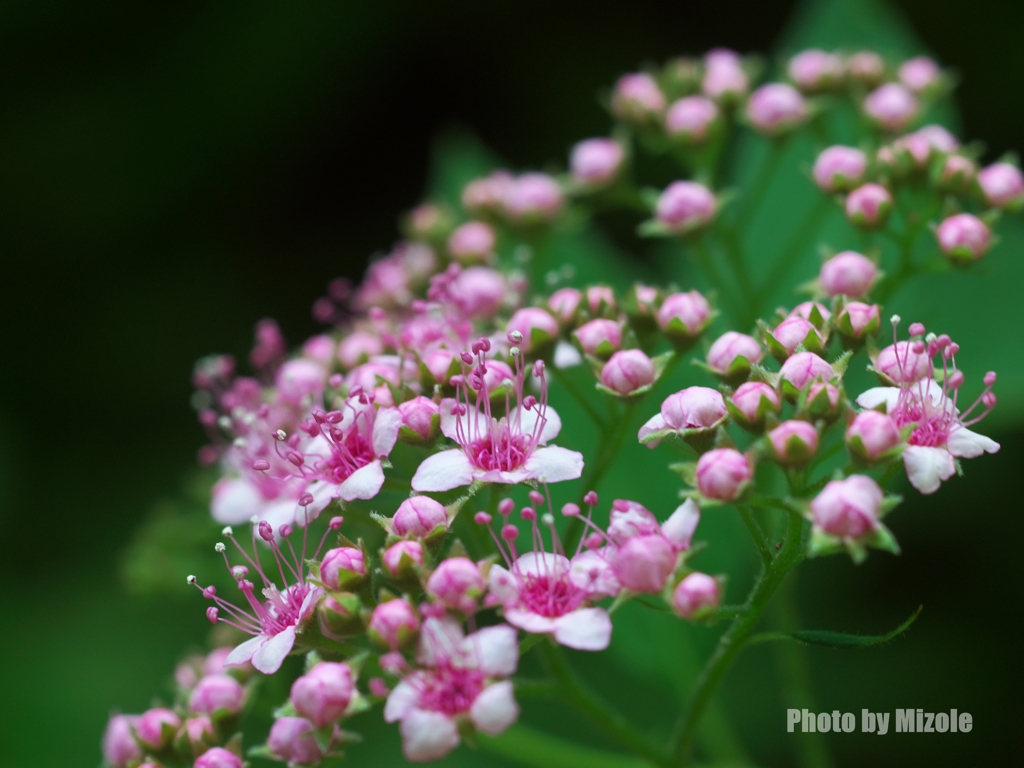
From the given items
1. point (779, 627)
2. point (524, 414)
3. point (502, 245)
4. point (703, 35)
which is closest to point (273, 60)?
point (502, 245)

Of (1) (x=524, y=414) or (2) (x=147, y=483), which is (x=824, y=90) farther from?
(2) (x=147, y=483)

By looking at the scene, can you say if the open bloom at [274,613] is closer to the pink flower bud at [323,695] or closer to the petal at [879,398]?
the pink flower bud at [323,695]

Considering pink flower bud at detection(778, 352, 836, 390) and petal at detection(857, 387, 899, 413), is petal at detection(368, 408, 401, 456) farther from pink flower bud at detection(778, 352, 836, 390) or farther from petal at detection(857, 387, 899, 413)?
petal at detection(857, 387, 899, 413)

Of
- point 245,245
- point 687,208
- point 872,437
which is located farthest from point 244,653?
point 245,245

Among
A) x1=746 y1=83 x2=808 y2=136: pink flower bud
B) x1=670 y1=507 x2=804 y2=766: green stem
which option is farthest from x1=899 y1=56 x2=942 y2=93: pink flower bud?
x1=670 y1=507 x2=804 y2=766: green stem

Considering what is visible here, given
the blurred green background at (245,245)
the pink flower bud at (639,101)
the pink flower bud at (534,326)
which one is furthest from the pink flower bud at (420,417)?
the blurred green background at (245,245)

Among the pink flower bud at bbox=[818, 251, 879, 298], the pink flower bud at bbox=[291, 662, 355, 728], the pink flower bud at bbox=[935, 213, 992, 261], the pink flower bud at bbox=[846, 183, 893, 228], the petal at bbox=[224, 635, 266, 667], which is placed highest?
the pink flower bud at bbox=[846, 183, 893, 228]
